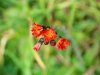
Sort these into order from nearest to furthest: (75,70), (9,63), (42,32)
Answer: (42,32) < (75,70) < (9,63)

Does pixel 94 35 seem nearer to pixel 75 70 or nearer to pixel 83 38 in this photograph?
pixel 83 38

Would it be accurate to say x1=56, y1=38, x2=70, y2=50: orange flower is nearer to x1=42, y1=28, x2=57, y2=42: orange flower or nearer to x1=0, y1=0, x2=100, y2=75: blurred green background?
x1=42, y1=28, x2=57, y2=42: orange flower

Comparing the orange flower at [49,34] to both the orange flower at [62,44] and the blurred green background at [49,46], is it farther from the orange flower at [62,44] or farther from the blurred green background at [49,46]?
the blurred green background at [49,46]

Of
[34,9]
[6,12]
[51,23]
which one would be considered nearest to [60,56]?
[51,23]

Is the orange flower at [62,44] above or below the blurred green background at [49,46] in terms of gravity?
below

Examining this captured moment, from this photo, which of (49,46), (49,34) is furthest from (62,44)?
(49,46)

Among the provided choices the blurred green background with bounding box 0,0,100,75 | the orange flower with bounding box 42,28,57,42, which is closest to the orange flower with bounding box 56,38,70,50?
the orange flower with bounding box 42,28,57,42

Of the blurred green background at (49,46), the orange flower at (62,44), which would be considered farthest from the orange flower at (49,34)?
the blurred green background at (49,46)

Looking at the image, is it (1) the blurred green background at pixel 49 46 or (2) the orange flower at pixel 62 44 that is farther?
(1) the blurred green background at pixel 49 46
